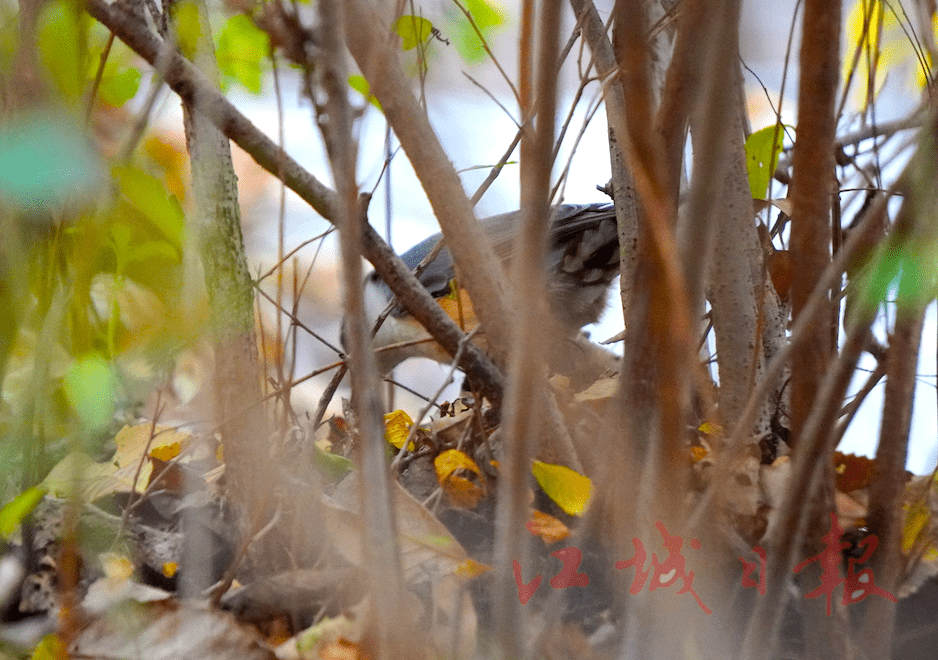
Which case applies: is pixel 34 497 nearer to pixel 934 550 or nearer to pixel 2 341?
pixel 2 341

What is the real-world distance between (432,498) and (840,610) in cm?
48

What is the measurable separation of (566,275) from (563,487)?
5.93 feet

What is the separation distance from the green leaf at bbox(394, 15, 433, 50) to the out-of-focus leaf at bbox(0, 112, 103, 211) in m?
0.39

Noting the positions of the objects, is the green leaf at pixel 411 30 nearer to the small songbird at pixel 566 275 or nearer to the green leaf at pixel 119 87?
the green leaf at pixel 119 87

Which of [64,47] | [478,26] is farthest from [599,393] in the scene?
[64,47]

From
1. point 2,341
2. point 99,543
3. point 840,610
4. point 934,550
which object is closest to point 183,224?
point 2,341

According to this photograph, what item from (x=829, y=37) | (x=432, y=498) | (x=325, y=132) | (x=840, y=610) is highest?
(x=829, y=37)

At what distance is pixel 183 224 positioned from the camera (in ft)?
2.50

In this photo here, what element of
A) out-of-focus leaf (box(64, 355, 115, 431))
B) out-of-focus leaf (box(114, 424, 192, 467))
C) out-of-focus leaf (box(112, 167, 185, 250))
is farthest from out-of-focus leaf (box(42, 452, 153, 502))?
out-of-focus leaf (box(112, 167, 185, 250))

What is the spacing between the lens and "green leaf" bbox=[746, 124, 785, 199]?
0.89 m

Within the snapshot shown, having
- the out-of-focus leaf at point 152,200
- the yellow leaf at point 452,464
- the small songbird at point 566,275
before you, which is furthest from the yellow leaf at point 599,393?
the small songbird at point 566,275

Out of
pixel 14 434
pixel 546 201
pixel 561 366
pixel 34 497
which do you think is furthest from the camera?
pixel 561 366

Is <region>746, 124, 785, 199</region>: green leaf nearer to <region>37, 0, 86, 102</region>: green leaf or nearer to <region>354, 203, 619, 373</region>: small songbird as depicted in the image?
<region>37, 0, 86, 102</region>: green leaf

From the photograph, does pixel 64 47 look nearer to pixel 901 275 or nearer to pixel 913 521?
pixel 901 275
